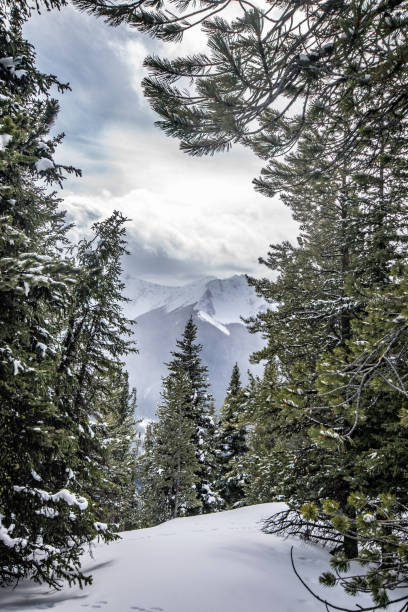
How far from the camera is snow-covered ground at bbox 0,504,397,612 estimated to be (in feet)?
15.0

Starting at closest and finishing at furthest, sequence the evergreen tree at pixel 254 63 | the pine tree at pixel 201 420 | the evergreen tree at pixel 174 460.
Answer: the evergreen tree at pixel 254 63 → the evergreen tree at pixel 174 460 → the pine tree at pixel 201 420

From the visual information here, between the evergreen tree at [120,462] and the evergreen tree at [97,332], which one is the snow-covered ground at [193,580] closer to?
the evergreen tree at [97,332]

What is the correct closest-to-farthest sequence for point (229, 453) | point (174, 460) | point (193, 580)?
point (193, 580), point (174, 460), point (229, 453)

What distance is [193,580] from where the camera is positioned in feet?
17.4

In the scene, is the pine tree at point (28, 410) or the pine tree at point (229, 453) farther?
the pine tree at point (229, 453)

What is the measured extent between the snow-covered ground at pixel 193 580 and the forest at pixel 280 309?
399 mm

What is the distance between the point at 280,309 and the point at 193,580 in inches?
230

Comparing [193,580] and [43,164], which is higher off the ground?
[43,164]

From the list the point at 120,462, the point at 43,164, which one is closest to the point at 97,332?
the point at 43,164

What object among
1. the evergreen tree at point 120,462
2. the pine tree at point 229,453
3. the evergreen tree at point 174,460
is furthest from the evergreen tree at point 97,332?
the pine tree at point 229,453

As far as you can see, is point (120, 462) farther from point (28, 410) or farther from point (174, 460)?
point (28, 410)

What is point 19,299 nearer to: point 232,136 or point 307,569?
point 232,136

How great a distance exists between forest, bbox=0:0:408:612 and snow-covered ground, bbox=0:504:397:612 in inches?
15.7

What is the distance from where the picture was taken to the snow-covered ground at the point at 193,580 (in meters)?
4.57
